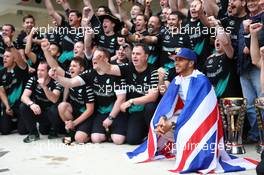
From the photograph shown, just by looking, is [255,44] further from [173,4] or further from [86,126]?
[86,126]

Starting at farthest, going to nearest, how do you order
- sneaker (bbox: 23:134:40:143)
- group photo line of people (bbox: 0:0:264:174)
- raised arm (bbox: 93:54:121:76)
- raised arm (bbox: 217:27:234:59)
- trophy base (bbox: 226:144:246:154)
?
sneaker (bbox: 23:134:40:143) → raised arm (bbox: 93:54:121:76) → raised arm (bbox: 217:27:234:59) → trophy base (bbox: 226:144:246:154) → group photo line of people (bbox: 0:0:264:174)

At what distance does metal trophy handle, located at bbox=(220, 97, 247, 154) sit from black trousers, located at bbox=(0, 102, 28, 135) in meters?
3.27

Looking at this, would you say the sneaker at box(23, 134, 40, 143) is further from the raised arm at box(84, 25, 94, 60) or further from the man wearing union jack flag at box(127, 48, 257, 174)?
the man wearing union jack flag at box(127, 48, 257, 174)

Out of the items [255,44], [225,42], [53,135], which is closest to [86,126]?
[53,135]

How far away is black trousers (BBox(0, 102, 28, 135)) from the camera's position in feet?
20.9

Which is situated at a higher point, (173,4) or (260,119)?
(173,4)

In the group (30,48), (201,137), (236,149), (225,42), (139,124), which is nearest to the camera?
(201,137)

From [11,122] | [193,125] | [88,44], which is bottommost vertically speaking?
[11,122]

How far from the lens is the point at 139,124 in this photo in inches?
213

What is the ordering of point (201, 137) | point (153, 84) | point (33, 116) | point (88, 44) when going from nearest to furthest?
point (201, 137) → point (153, 84) → point (33, 116) → point (88, 44)

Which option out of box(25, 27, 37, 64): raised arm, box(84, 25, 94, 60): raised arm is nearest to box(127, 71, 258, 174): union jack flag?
box(84, 25, 94, 60): raised arm

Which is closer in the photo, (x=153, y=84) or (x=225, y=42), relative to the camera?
(x=225, y=42)

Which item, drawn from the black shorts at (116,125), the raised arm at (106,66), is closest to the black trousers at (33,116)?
the black shorts at (116,125)

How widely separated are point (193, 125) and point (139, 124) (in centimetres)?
147
